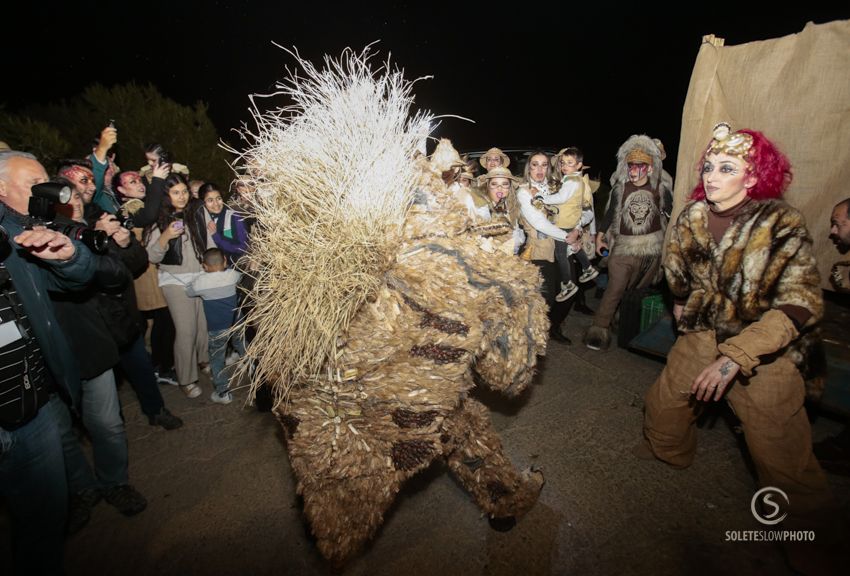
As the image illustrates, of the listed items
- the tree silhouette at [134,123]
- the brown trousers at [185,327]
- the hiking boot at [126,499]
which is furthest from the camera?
the tree silhouette at [134,123]

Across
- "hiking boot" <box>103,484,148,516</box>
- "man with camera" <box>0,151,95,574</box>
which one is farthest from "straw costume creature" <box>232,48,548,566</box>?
"hiking boot" <box>103,484,148,516</box>

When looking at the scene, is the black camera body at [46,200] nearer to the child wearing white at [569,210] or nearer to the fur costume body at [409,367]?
the fur costume body at [409,367]

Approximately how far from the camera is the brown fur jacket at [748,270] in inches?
77.2

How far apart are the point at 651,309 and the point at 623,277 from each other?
49 cm

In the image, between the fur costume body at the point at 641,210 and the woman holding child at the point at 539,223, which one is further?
the fur costume body at the point at 641,210

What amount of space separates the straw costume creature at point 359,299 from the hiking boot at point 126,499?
1.78 meters

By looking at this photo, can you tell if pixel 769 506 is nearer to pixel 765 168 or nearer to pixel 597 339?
pixel 765 168

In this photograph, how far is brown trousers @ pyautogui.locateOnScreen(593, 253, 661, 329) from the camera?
15.2 ft

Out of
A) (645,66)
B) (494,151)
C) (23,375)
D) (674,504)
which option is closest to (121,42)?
(494,151)

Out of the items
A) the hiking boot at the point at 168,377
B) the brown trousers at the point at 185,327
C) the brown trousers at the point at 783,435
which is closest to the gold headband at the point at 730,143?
the brown trousers at the point at 783,435

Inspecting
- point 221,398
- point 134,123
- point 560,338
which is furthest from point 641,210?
point 134,123

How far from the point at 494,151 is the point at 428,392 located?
3.62m

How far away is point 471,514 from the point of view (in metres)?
2.53

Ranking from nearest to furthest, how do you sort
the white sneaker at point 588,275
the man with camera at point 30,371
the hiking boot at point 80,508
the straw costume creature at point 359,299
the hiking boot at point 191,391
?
the straw costume creature at point 359,299
the man with camera at point 30,371
the hiking boot at point 80,508
the hiking boot at point 191,391
the white sneaker at point 588,275
